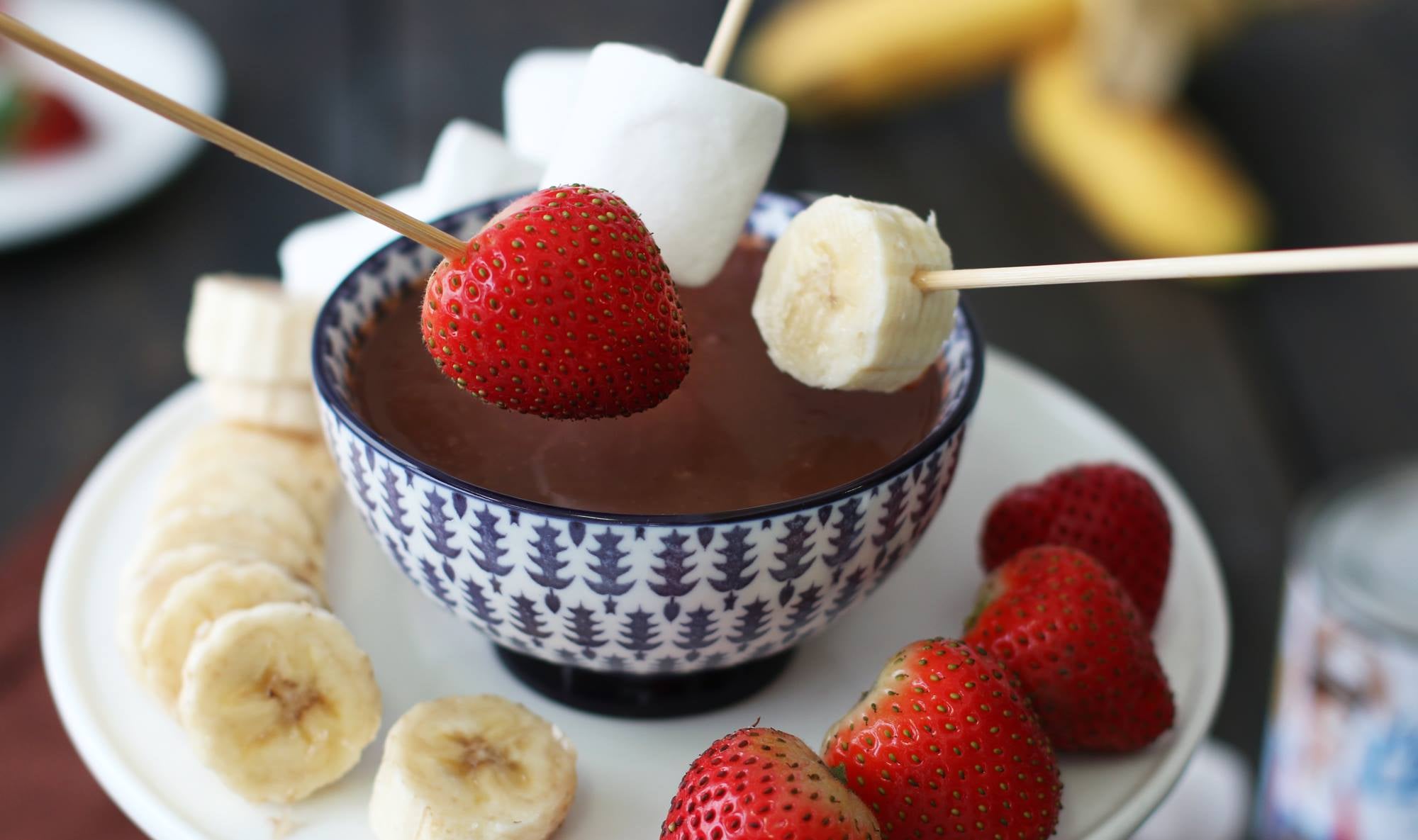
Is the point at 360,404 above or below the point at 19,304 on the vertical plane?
above

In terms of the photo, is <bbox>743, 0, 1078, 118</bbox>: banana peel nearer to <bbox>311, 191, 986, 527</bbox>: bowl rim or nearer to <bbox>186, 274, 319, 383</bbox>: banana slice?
<bbox>186, 274, 319, 383</bbox>: banana slice

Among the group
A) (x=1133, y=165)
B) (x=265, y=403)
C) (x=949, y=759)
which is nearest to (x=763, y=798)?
(x=949, y=759)

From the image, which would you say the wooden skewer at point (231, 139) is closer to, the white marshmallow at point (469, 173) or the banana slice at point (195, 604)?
the banana slice at point (195, 604)

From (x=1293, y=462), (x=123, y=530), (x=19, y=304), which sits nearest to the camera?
(x=123, y=530)

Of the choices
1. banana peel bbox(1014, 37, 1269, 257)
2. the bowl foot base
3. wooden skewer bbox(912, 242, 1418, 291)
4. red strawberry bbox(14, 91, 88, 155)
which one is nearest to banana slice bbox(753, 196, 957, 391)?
wooden skewer bbox(912, 242, 1418, 291)

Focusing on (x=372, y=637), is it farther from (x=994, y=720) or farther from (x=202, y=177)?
(x=202, y=177)

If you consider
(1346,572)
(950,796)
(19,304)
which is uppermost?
(950,796)

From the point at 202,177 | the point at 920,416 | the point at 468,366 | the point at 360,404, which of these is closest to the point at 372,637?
the point at 360,404

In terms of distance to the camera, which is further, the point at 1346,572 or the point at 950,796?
the point at 1346,572
